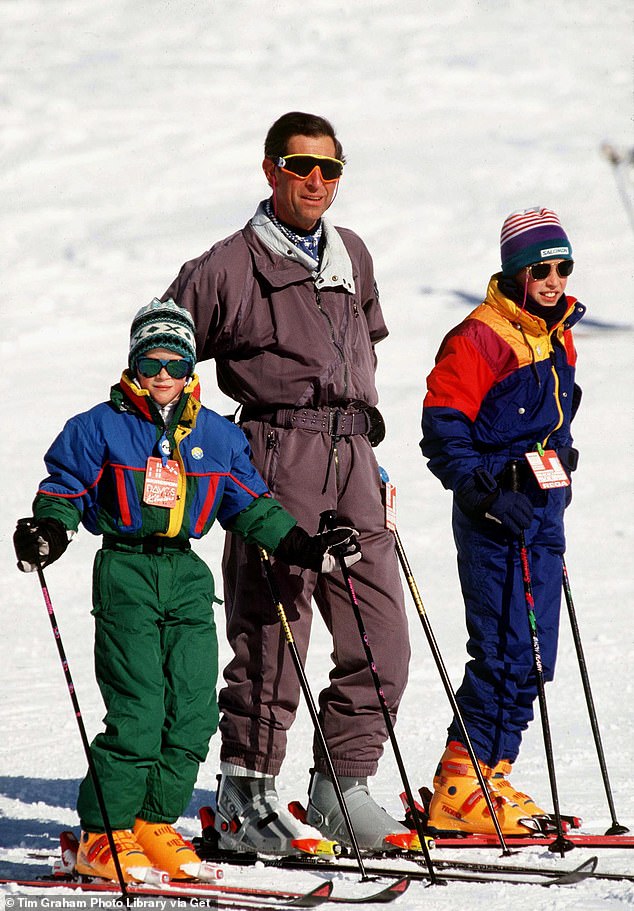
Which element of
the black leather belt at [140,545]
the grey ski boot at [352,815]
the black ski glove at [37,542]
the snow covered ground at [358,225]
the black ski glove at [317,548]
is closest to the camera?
the black ski glove at [37,542]

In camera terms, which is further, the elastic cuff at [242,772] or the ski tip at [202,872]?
the elastic cuff at [242,772]

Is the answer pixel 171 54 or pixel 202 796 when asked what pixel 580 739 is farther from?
pixel 171 54

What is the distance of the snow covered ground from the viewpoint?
6.21 meters

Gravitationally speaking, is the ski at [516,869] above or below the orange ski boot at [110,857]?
below

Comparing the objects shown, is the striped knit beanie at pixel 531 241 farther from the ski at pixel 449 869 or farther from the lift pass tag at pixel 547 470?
the ski at pixel 449 869

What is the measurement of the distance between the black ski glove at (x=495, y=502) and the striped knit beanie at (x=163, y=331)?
1044 mm

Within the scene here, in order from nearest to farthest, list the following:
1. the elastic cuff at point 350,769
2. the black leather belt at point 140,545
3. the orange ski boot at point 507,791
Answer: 1. the black leather belt at point 140,545
2. the elastic cuff at point 350,769
3. the orange ski boot at point 507,791

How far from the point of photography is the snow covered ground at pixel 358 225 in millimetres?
6215

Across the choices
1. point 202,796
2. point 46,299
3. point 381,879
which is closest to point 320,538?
point 381,879

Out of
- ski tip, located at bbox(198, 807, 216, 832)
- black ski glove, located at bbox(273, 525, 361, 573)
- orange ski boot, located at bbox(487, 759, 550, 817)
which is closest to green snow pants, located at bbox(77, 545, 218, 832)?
black ski glove, located at bbox(273, 525, 361, 573)

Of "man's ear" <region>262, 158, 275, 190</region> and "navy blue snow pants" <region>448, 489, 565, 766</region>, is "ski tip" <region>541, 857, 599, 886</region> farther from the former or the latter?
"man's ear" <region>262, 158, 275, 190</region>

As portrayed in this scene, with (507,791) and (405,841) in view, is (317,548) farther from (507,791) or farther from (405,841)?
(507,791)

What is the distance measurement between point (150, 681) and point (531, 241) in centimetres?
197

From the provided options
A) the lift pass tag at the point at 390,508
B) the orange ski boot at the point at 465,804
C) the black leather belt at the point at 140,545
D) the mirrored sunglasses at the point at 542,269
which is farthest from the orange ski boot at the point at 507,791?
the mirrored sunglasses at the point at 542,269
